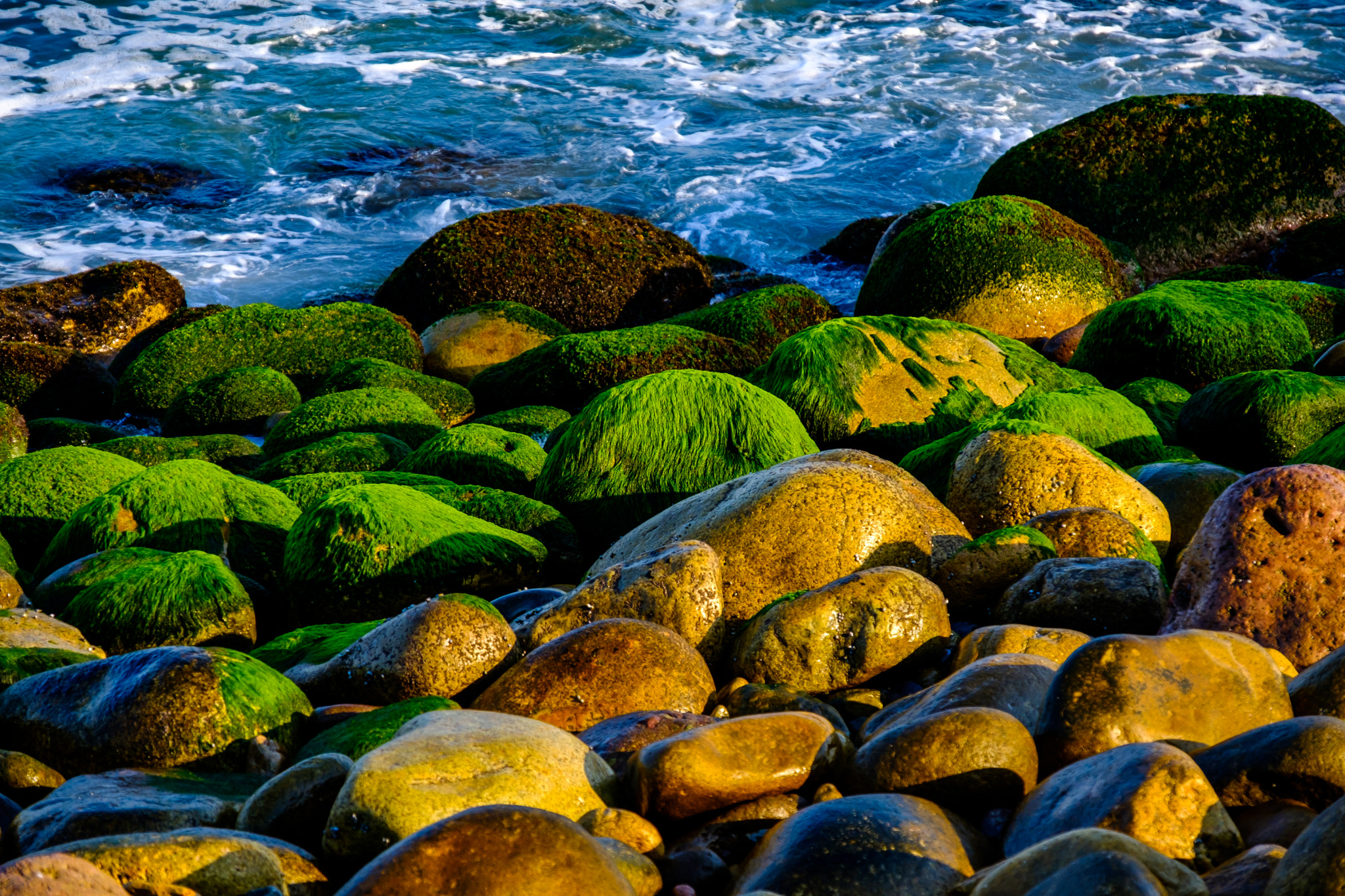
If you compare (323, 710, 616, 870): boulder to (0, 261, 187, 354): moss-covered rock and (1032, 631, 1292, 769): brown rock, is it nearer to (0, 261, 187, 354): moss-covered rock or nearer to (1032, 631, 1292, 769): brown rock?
(1032, 631, 1292, 769): brown rock

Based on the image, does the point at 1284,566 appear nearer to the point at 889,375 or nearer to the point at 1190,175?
the point at 889,375

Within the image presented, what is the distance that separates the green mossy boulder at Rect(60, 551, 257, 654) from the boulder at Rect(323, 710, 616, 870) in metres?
2.02

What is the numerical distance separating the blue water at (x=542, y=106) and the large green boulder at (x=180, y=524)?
21.9 feet

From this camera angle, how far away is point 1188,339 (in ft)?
25.5

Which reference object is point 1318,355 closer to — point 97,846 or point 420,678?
point 420,678

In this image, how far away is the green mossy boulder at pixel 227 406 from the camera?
27.0 ft

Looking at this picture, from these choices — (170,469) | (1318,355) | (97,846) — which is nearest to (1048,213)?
(1318,355)

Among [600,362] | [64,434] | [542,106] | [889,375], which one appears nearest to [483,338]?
[600,362]

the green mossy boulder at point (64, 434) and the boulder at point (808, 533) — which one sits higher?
the boulder at point (808, 533)

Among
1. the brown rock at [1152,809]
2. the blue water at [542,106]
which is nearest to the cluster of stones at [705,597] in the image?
the brown rock at [1152,809]

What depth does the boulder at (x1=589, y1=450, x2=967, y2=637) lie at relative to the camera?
426 centimetres

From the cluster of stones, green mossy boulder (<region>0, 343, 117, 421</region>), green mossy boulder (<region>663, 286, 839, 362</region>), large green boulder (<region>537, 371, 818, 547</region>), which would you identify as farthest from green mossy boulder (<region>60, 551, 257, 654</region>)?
green mossy boulder (<region>0, 343, 117, 421</region>)

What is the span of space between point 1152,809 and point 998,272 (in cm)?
746

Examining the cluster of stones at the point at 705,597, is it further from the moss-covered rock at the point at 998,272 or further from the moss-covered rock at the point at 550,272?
the moss-covered rock at the point at 550,272
